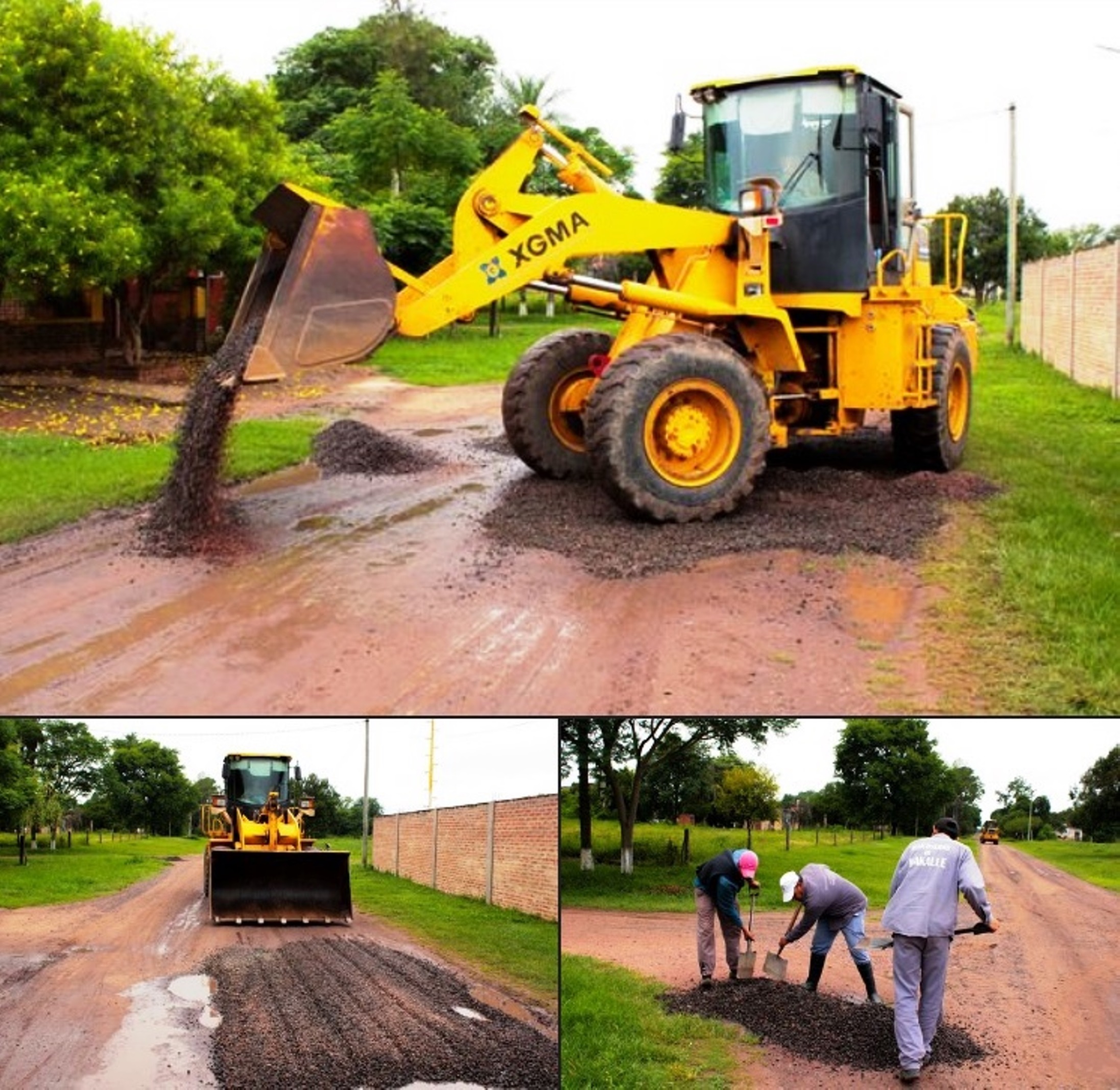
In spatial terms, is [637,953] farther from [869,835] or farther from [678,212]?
[678,212]

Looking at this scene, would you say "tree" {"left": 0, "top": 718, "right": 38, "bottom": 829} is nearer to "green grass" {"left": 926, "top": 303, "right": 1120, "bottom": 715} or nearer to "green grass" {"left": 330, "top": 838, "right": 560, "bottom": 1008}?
"green grass" {"left": 330, "top": 838, "right": 560, "bottom": 1008}

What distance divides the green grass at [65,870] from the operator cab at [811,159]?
7.04 m

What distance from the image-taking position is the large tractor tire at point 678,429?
10445 mm

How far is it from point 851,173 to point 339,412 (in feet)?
32.8

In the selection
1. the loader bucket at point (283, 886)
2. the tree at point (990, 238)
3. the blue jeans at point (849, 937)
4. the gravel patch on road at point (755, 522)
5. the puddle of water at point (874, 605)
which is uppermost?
the tree at point (990, 238)

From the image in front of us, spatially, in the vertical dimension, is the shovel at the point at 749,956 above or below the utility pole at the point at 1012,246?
below

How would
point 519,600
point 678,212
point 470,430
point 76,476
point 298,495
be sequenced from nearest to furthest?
point 519,600
point 678,212
point 298,495
point 76,476
point 470,430

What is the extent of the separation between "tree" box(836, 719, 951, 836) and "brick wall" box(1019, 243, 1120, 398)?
1626cm

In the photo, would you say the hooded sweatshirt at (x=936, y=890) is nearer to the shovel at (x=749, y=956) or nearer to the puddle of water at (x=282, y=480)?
the shovel at (x=749, y=956)

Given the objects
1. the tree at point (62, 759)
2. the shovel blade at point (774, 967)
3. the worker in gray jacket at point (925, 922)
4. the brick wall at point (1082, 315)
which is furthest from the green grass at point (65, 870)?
the brick wall at point (1082, 315)

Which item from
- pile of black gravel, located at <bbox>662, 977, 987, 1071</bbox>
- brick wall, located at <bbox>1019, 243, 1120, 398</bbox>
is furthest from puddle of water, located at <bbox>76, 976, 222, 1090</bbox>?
brick wall, located at <bbox>1019, 243, 1120, 398</bbox>

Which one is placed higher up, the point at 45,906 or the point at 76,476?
the point at 76,476

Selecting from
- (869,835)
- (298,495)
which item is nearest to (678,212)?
(298,495)

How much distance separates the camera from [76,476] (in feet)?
44.8
